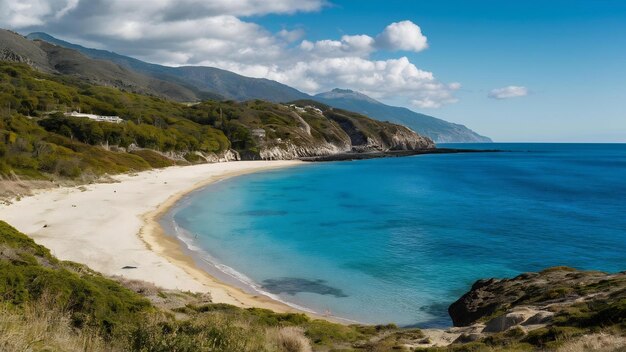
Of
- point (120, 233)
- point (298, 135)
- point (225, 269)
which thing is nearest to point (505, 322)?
point (225, 269)

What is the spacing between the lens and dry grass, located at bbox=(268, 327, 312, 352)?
37.7 feet

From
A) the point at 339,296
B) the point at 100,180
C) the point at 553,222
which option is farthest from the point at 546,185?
the point at 100,180

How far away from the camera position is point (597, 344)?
31.5 feet

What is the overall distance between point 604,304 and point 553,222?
3480 cm

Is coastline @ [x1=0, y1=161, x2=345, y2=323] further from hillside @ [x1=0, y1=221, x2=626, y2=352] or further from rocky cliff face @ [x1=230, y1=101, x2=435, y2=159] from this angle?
rocky cliff face @ [x1=230, y1=101, x2=435, y2=159]

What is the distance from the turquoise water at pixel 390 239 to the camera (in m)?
22.7

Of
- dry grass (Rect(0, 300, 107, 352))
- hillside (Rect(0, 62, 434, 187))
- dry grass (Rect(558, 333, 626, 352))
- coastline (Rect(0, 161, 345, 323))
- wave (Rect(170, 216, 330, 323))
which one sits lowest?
wave (Rect(170, 216, 330, 323))

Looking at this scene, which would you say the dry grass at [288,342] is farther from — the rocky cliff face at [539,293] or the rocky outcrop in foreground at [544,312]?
the rocky cliff face at [539,293]

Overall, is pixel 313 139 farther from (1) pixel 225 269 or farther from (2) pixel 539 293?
(2) pixel 539 293

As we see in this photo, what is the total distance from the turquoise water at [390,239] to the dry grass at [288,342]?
7.29 m

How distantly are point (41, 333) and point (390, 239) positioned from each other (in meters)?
29.3

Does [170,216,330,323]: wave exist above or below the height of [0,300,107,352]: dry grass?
below

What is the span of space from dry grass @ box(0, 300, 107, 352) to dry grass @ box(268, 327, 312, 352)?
14.5 ft

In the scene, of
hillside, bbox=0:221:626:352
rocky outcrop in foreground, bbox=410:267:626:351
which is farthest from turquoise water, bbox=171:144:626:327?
hillside, bbox=0:221:626:352
